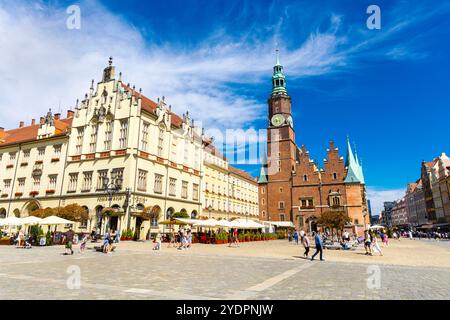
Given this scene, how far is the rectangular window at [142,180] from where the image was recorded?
1389 inches

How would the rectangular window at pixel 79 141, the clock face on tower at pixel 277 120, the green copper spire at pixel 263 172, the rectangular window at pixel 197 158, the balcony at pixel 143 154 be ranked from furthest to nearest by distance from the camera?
the clock face on tower at pixel 277 120
the green copper spire at pixel 263 172
the rectangular window at pixel 197 158
the rectangular window at pixel 79 141
the balcony at pixel 143 154

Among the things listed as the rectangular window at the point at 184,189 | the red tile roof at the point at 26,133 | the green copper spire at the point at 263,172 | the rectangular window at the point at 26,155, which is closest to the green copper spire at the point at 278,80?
the green copper spire at the point at 263,172

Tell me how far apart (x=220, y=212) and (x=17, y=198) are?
3200 cm

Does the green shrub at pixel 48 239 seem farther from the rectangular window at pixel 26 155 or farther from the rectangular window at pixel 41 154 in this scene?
the rectangular window at pixel 26 155

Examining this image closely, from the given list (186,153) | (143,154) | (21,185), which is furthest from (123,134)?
(21,185)

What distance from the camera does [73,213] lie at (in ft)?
108

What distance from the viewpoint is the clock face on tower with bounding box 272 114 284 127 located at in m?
74.0

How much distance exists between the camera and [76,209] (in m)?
33.4

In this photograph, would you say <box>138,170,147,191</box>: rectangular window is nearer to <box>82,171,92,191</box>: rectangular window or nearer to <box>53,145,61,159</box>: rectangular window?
<box>82,171,92,191</box>: rectangular window

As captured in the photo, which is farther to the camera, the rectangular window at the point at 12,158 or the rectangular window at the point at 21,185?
the rectangular window at the point at 12,158

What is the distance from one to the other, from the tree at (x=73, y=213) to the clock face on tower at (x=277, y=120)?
51884 mm
